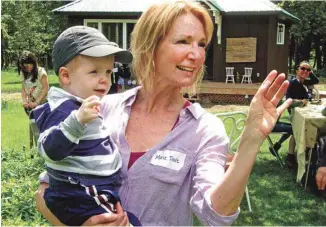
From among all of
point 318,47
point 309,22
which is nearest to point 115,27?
point 309,22

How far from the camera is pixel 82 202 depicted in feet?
6.79

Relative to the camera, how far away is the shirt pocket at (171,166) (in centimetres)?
206

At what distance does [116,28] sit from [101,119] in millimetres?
17472

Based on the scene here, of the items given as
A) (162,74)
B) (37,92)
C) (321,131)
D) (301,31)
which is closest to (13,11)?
(301,31)

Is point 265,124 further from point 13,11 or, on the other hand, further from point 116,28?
point 13,11

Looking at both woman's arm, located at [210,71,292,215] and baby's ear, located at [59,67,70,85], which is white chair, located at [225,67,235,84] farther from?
woman's arm, located at [210,71,292,215]

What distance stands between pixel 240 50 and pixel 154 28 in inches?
686

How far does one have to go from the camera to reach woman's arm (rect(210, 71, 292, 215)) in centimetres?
172

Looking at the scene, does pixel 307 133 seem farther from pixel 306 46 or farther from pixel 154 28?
pixel 306 46

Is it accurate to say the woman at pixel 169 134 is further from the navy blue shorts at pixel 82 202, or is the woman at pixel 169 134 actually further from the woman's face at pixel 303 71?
the woman's face at pixel 303 71

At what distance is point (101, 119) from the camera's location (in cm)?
220

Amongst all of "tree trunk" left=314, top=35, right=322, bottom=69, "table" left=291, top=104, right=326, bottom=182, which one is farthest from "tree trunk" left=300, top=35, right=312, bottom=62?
"table" left=291, top=104, right=326, bottom=182

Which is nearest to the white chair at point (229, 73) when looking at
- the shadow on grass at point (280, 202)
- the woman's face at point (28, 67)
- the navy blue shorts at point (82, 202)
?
the shadow on grass at point (280, 202)

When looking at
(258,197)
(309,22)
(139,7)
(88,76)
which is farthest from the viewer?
(309,22)
